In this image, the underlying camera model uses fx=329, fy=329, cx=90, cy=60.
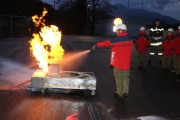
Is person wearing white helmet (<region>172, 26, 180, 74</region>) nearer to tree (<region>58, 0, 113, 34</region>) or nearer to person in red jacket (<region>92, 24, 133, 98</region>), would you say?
person in red jacket (<region>92, 24, 133, 98</region>)

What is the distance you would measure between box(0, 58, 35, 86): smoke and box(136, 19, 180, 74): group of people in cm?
543

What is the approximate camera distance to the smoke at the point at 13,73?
10.6 meters

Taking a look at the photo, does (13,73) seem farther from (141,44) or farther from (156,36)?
(156,36)

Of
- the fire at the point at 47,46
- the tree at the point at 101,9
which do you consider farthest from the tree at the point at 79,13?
the fire at the point at 47,46

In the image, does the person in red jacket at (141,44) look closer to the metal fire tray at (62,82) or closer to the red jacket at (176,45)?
the red jacket at (176,45)

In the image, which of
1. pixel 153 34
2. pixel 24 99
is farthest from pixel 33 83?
pixel 153 34

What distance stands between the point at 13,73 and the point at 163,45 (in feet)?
22.1

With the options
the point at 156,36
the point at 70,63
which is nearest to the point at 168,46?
the point at 156,36

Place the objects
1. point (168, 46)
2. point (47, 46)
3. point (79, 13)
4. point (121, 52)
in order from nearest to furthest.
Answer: point (121, 52) < point (47, 46) < point (168, 46) < point (79, 13)

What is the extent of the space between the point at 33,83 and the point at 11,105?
1187 mm

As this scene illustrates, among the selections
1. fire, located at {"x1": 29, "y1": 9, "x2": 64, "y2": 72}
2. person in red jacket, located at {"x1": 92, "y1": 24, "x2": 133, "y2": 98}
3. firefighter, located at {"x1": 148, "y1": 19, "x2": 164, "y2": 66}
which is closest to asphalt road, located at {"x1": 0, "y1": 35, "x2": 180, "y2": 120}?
person in red jacket, located at {"x1": 92, "y1": 24, "x2": 133, "y2": 98}

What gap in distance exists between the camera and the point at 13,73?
12.3 m

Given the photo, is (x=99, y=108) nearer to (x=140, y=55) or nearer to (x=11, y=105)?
(x=11, y=105)

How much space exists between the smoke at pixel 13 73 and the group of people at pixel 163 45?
5430 mm
